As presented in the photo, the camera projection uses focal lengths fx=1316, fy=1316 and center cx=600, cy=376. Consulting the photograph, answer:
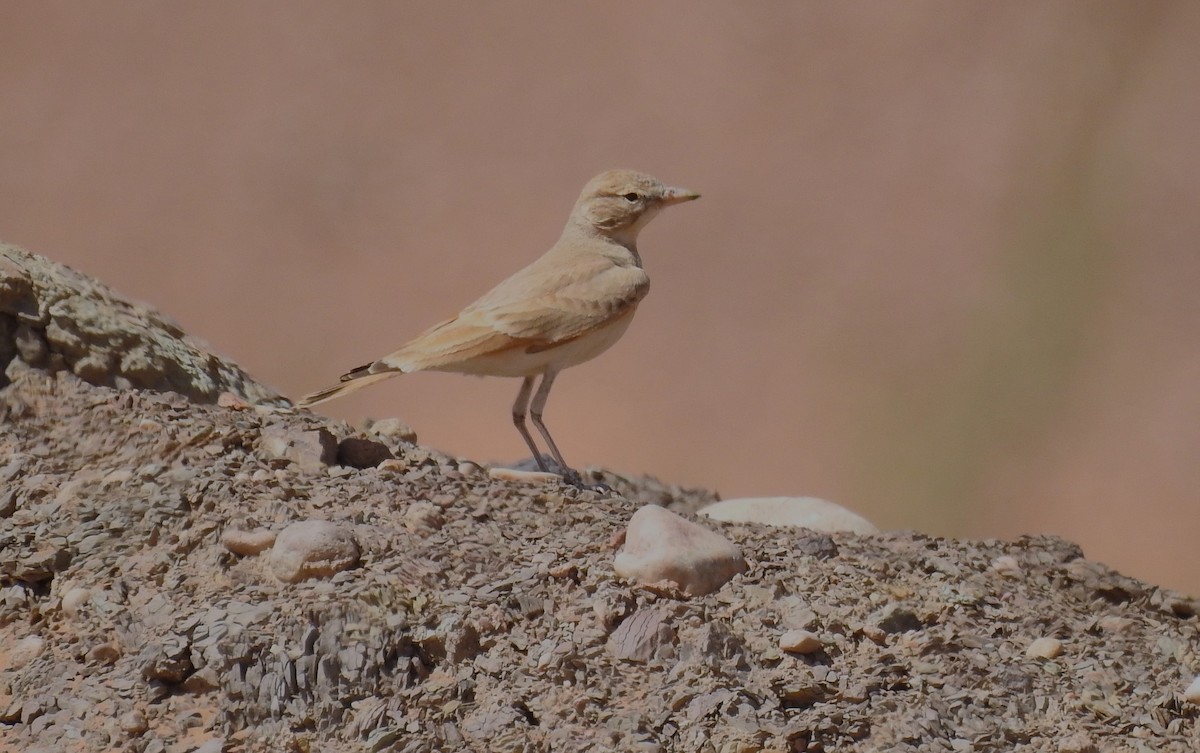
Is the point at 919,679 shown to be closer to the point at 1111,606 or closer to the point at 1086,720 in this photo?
the point at 1086,720

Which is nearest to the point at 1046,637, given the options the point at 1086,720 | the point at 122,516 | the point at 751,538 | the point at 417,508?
the point at 1086,720

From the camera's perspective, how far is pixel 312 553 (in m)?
3.06

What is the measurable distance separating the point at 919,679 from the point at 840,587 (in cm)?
38

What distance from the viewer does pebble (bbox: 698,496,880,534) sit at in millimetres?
4254

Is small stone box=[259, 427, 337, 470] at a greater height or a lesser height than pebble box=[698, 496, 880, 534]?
lesser

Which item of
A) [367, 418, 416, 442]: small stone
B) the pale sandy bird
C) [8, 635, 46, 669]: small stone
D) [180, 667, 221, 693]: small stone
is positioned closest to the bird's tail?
the pale sandy bird

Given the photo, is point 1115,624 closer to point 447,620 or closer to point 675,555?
point 675,555

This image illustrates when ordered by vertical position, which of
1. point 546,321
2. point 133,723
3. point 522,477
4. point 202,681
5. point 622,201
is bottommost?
point 133,723

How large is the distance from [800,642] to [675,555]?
0.37m

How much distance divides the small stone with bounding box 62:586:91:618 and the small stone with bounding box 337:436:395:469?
822 mm

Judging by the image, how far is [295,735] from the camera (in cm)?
266

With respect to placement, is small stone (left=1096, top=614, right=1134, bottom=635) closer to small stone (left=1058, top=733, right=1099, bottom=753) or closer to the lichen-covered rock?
small stone (left=1058, top=733, right=1099, bottom=753)

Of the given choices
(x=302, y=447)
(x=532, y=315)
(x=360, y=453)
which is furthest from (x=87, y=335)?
(x=532, y=315)

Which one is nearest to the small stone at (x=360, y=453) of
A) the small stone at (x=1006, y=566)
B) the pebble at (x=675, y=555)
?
the pebble at (x=675, y=555)
